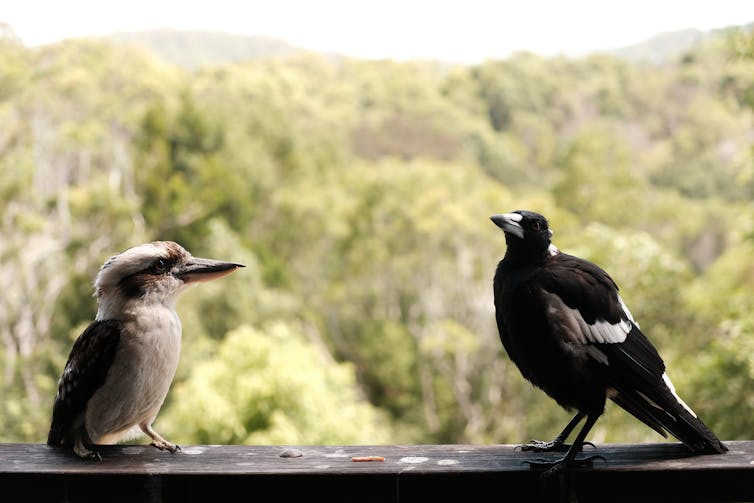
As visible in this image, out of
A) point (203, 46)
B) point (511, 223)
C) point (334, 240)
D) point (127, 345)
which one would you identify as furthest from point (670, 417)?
point (203, 46)

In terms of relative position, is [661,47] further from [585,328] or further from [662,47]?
[585,328]

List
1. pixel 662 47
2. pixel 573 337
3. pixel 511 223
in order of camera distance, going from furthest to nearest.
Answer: pixel 662 47 → pixel 511 223 → pixel 573 337

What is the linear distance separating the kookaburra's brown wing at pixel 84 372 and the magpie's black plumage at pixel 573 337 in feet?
2.78

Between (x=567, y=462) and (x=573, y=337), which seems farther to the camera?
(x=573, y=337)

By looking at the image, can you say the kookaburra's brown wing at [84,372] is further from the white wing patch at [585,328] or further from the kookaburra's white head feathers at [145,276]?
the white wing patch at [585,328]

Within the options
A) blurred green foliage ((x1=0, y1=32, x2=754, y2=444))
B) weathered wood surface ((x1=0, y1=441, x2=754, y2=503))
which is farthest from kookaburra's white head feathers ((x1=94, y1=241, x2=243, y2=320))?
blurred green foliage ((x1=0, y1=32, x2=754, y2=444))

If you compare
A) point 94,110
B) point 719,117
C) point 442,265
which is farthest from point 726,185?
point 94,110

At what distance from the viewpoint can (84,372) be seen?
1975mm

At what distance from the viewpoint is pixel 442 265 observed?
23.2 metres

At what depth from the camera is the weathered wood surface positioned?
152cm

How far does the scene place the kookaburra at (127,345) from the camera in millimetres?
1959

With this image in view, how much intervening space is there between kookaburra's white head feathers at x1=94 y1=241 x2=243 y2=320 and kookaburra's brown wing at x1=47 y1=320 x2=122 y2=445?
0.05m

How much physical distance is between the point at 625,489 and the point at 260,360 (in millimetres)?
12853

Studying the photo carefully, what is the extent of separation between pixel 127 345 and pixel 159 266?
18 centimetres
